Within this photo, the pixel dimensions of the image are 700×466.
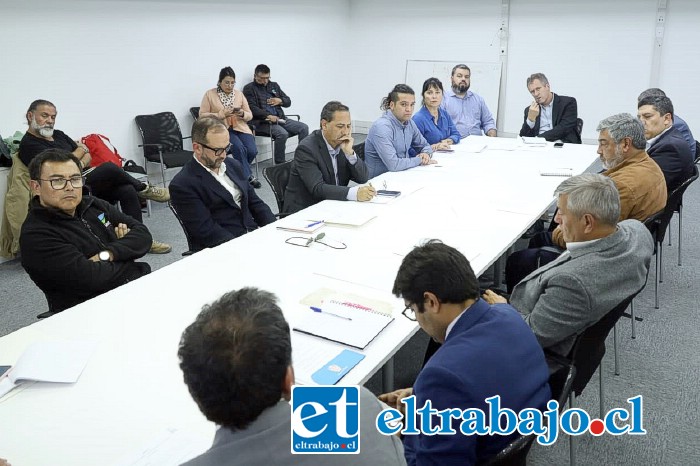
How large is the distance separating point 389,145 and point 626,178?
179 centimetres

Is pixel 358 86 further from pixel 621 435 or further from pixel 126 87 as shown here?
pixel 621 435

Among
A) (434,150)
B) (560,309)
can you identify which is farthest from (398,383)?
(434,150)

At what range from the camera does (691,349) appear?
133 inches

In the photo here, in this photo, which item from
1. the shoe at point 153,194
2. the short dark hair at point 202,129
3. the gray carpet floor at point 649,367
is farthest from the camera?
the shoe at point 153,194

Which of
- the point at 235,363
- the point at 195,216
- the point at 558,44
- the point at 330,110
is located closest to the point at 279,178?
the point at 330,110

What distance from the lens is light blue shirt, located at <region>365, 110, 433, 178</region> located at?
15.0ft

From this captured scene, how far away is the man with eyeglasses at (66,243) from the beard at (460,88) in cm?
426

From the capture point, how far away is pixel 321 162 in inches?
156

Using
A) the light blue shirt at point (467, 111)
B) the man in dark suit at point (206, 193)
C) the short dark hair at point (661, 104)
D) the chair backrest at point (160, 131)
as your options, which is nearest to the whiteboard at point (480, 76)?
the light blue shirt at point (467, 111)

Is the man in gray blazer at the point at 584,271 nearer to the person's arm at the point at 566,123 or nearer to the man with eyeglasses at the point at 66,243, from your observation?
the man with eyeglasses at the point at 66,243

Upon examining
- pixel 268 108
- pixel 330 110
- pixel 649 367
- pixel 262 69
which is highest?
pixel 262 69

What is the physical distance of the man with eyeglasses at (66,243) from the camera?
2.70 metres

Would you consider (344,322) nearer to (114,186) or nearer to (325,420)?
(325,420)

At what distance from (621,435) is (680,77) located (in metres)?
6.77
